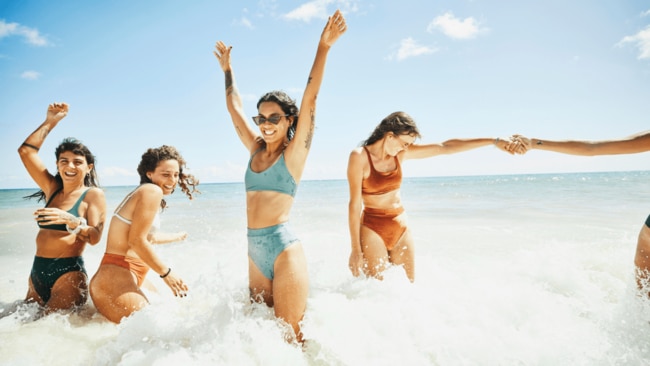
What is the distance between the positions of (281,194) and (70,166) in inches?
109

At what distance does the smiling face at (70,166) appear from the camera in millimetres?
3676

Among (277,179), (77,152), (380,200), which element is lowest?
(380,200)

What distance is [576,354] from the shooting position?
110 inches

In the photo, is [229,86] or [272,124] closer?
[272,124]

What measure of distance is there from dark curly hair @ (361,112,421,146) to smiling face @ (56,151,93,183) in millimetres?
3417

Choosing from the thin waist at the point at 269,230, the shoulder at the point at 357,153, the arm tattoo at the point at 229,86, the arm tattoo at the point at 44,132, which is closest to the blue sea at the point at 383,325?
the thin waist at the point at 269,230

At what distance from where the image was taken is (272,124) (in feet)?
8.92

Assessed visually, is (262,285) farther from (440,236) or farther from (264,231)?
(440,236)

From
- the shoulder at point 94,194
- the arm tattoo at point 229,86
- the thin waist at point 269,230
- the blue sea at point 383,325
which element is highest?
the arm tattoo at point 229,86

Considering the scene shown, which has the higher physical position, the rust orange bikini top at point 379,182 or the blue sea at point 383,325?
the rust orange bikini top at point 379,182

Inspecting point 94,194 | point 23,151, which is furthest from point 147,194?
point 23,151

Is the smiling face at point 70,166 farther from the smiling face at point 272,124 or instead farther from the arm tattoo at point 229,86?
the smiling face at point 272,124

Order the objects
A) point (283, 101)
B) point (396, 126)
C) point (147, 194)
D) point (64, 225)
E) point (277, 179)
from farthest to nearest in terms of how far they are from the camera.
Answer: point (396, 126) < point (64, 225) < point (147, 194) < point (283, 101) < point (277, 179)

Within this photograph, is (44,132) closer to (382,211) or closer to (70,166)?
(70,166)
